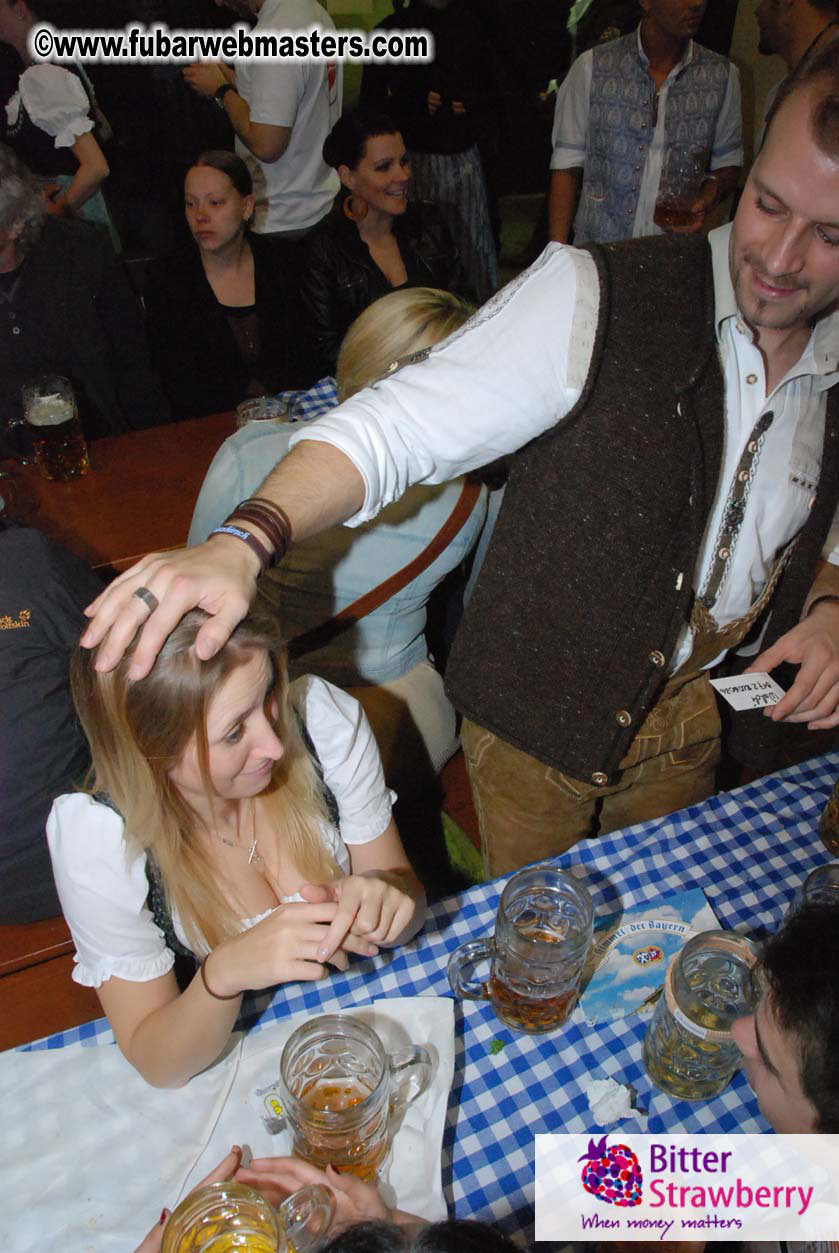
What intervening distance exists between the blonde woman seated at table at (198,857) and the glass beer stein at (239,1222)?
20cm

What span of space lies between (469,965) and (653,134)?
3.38 m

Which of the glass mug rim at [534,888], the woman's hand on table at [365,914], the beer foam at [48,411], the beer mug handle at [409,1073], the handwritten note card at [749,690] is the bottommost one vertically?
the beer mug handle at [409,1073]

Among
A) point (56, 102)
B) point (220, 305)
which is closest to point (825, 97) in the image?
point (220, 305)

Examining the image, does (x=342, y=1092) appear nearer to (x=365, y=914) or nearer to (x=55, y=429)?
(x=365, y=914)

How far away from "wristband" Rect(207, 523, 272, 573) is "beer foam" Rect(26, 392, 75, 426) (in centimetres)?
167

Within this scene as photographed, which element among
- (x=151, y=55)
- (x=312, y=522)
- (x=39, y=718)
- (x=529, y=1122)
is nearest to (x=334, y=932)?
(x=529, y=1122)

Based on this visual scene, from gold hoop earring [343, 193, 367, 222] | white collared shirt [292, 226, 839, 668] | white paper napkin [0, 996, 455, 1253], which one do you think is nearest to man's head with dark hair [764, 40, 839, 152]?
white collared shirt [292, 226, 839, 668]

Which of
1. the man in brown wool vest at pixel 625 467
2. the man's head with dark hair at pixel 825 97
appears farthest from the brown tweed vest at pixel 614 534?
the man's head with dark hair at pixel 825 97

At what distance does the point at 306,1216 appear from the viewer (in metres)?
0.94

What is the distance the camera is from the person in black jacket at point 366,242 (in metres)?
3.19

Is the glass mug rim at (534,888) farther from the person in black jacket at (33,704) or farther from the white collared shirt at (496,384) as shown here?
the person in black jacket at (33,704)

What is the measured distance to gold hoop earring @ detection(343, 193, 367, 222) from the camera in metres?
3.26

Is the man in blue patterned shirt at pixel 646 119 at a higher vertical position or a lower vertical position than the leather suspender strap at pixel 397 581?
higher

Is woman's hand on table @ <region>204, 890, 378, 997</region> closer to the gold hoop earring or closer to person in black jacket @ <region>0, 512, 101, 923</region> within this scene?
person in black jacket @ <region>0, 512, 101, 923</region>
